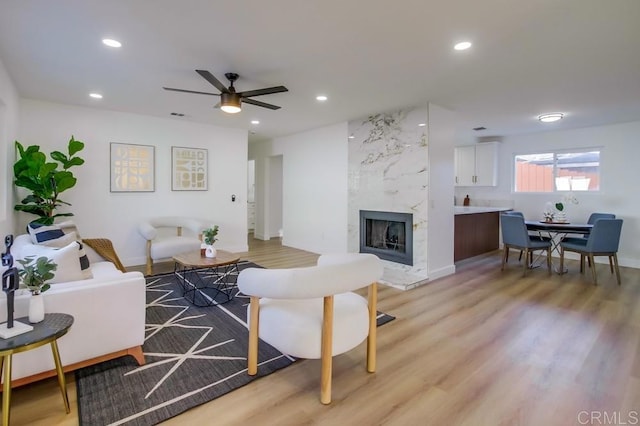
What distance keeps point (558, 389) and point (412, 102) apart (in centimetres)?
362

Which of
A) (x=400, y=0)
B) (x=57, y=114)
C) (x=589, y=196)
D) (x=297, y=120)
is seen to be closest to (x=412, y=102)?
(x=297, y=120)

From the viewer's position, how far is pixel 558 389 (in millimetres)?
2105

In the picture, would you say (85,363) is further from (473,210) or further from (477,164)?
(477,164)

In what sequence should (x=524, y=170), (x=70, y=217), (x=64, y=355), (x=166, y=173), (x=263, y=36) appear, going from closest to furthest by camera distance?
(x=64, y=355) → (x=263, y=36) → (x=70, y=217) → (x=166, y=173) → (x=524, y=170)

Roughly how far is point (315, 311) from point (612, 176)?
21.3 ft

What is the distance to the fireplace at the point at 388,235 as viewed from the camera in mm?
4852

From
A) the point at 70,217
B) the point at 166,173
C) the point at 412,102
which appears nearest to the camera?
the point at 412,102

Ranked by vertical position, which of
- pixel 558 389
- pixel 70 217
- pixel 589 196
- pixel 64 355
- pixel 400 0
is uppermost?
pixel 400 0

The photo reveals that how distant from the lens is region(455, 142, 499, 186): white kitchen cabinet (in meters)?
6.97

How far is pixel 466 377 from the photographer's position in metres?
2.24

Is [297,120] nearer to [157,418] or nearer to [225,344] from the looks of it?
[225,344]

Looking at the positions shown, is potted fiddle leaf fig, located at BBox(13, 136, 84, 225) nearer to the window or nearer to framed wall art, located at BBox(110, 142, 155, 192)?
framed wall art, located at BBox(110, 142, 155, 192)

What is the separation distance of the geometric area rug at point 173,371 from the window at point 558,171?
5366mm

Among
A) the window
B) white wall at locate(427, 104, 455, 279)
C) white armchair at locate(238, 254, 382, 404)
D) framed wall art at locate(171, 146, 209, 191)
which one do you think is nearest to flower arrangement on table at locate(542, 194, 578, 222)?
the window
